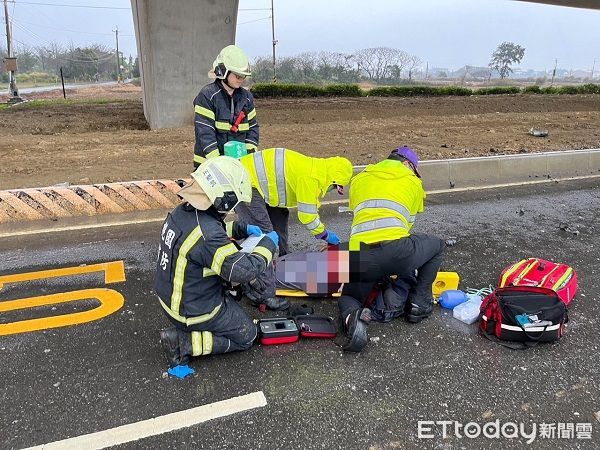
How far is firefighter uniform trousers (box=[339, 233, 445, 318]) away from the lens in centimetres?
357

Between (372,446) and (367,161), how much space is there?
6.51m

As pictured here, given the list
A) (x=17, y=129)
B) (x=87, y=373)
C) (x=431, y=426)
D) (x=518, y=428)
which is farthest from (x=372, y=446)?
(x=17, y=129)

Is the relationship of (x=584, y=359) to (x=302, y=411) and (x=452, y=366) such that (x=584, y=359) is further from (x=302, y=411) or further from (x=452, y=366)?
(x=302, y=411)

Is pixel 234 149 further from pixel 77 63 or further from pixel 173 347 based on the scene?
pixel 77 63

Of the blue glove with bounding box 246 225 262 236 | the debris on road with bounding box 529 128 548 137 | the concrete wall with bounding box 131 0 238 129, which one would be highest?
the concrete wall with bounding box 131 0 238 129

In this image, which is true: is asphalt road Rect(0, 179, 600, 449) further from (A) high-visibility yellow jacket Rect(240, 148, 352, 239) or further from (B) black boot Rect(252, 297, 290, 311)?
(A) high-visibility yellow jacket Rect(240, 148, 352, 239)

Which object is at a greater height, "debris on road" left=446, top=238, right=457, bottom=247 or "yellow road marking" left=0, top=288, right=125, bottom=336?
"debris on road" left=446, top=238, right=457, bottom=247

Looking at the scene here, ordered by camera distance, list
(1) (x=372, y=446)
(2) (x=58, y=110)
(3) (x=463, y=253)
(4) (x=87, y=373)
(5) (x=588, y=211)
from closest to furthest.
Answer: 1. (1) (x=372, y=446)
2. (4) (x=87, y=373)
3. (3) (x=463, y=253)
4. (5) (x=588, y=211)
5. (2) (x=58, y=110)

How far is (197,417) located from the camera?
2723mm

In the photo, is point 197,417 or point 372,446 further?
point 197,417

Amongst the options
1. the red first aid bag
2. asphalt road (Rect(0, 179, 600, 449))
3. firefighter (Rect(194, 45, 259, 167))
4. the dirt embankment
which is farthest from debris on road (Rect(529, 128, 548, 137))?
firefighter (Rect(194, 45, 259, 167))

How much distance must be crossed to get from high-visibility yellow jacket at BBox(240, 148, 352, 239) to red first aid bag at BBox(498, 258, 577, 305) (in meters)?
1.69

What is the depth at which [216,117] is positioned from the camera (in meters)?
4.86

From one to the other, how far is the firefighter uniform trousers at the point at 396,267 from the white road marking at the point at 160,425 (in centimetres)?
114
